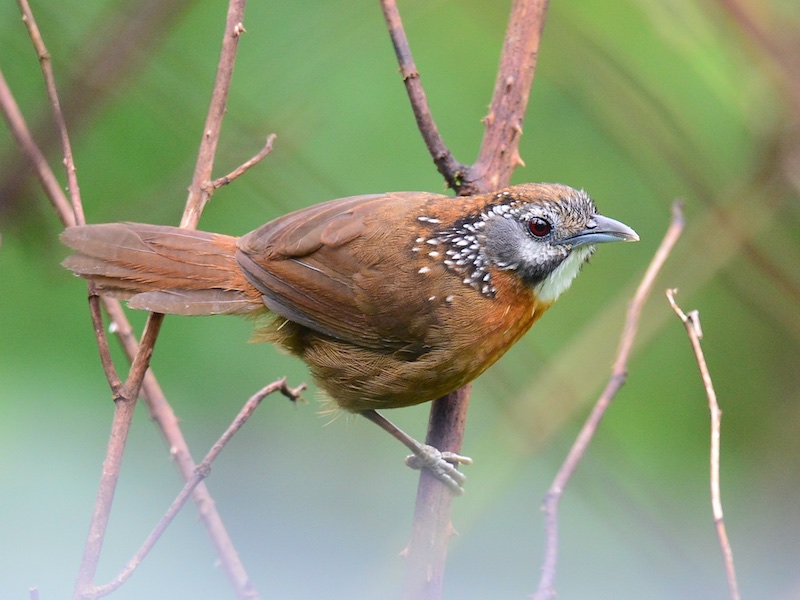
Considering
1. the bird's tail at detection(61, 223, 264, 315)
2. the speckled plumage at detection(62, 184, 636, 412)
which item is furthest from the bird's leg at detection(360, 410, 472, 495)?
the bird's tail at detection(61, 223, 264, 315)

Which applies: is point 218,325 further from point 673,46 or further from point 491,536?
point 673,46

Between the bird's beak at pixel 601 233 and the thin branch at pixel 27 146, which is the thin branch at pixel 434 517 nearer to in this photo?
the bird's beak at pixel 601 233

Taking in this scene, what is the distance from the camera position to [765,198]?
3834 mm

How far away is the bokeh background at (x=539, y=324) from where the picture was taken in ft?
10.4

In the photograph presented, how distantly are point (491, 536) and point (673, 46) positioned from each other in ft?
7.47

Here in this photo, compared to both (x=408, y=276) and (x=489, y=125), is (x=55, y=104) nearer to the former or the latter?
(x=408, y=276)

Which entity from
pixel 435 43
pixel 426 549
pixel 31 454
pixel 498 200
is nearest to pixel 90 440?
pixel 31 454

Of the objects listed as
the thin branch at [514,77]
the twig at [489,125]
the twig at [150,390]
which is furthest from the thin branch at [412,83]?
the twig at [150,390]

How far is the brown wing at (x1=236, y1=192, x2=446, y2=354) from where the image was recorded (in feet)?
9.45

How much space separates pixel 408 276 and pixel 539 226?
1.55 ft

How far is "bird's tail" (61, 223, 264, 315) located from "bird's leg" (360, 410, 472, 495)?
729 millimetres

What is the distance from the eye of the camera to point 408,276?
2.88 m

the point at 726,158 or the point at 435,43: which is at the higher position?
the point at 435,43

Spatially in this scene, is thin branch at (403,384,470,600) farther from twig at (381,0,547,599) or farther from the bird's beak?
the bird's beak
